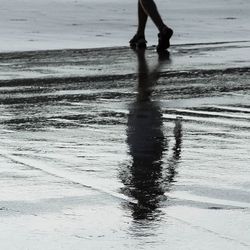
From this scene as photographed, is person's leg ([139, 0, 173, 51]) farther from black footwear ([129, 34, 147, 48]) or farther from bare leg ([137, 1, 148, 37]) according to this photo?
black footwear ([129, 34, 147, 48])

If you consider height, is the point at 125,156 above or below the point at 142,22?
above

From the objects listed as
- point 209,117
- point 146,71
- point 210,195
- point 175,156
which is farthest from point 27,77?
point 210,195

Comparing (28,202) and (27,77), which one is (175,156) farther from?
(27,77)

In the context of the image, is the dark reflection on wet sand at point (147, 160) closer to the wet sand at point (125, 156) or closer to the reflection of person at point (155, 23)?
the wet sand at point (125, 156)

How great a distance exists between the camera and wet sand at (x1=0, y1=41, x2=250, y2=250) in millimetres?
6539

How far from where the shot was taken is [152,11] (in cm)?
1798

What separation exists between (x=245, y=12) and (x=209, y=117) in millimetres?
14053

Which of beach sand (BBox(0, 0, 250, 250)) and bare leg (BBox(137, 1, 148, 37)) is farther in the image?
bare leg (BBox(137, 1, 148, 37))

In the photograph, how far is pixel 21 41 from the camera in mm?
19016

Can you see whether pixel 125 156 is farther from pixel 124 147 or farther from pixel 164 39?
pixel 164 39

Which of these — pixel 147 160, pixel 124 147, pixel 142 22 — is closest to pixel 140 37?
pixel 142 22

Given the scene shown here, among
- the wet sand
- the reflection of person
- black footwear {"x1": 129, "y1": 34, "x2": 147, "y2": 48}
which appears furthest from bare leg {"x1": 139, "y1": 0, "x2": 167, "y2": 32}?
the wet sand

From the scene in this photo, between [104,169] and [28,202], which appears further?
[104,169]

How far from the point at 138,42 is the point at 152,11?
0.48 metres
